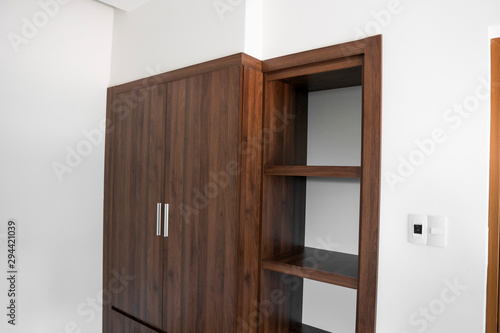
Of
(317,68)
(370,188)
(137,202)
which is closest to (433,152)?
(370,188)

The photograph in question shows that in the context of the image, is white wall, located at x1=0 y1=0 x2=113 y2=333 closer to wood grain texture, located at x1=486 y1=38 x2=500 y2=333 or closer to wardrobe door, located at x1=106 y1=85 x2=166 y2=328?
wardrobe door, located at x1=106 y1=85 x2=166 y2=328

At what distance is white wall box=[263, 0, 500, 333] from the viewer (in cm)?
116

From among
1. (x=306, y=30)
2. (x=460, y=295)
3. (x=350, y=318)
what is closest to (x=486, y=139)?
(x=460, y=295)

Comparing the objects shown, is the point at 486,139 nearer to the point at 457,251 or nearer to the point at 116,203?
the point at 457,251

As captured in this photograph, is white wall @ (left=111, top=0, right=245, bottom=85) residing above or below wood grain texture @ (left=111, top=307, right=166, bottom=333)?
above

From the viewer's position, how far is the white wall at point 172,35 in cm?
167

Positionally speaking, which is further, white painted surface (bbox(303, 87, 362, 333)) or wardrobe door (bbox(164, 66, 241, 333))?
white painted surface (bbox(303, 87, 362, 333))

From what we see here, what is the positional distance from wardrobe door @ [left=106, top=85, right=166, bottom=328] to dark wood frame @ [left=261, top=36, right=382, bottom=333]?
24.7 inches

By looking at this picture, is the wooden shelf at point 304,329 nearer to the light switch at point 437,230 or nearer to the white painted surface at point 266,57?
the white painted surface at point 266,57

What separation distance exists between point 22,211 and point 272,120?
4.93 ft

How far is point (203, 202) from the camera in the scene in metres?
1.70

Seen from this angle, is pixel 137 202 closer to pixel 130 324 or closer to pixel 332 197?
pixel 130 324

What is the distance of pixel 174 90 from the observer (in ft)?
6.08

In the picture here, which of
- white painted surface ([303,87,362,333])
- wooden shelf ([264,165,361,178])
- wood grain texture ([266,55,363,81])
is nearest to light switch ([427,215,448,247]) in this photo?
wooden shelf ([264,165,361,178])
